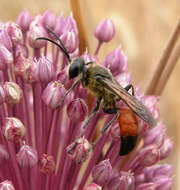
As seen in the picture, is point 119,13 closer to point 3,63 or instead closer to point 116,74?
point 116,74

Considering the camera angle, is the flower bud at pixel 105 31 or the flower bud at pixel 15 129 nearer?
the flower bud at pixel 15 129

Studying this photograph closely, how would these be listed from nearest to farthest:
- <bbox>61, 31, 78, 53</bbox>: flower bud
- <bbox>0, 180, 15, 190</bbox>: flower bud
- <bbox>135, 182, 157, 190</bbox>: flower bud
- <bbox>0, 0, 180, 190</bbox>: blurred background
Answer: <bbox>0, 180, 15, 190</bbox>: flower bud < <bbox>135, 182, 157, 190</bbox>: flower bud < <bbox>61, 31, 78, 53</bbox>: flower bud < <bbox>0, 0, 180, 190</bbox>: blurred background

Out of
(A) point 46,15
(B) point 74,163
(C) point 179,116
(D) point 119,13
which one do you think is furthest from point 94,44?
(B) point 74,163

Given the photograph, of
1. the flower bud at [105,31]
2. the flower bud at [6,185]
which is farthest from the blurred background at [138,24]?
the flower bud at [6,185]

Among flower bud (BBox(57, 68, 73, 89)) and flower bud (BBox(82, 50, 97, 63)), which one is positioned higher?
flower bud (BBox(82, 50, 97, 63))

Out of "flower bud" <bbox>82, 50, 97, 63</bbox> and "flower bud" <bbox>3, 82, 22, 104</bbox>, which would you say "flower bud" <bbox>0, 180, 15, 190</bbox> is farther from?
"flower bud" <bbox>82, 50, 97, 63</bbox>

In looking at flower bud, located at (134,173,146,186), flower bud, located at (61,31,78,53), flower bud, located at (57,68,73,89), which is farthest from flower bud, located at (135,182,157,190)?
flower bud, located at (61,31,78,53)

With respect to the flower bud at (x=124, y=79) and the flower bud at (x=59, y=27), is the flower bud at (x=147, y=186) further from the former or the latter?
the flower bud at (x=59, y=27)
